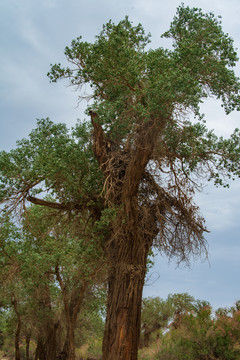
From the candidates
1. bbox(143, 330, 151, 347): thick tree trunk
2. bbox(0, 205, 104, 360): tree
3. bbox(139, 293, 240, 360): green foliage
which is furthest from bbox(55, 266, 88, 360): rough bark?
bbox(143, 330, 151, 347): thick tree trunk

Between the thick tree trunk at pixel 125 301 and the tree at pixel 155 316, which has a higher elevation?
the tree at pixel 155 316

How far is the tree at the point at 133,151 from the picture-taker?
10117mm

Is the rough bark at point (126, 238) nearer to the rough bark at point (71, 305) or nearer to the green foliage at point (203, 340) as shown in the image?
the green foliage at point (203, 340)

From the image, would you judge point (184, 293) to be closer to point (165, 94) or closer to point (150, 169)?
point (150, 169)

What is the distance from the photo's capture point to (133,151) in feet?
37.4

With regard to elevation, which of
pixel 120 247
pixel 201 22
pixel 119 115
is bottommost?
pixel 120 247

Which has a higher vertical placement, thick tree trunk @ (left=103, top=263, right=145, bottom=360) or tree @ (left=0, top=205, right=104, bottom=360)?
tree @ (left=0, top=205, right=104, bottom=360)

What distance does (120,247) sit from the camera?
11219 mm

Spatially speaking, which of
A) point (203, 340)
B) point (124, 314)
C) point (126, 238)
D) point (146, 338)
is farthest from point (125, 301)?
point (146, 338)

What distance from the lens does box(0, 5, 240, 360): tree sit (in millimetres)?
10117

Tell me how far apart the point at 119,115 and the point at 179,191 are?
11.1 ft

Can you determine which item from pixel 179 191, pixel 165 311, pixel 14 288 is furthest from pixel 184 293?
pixel 179 191

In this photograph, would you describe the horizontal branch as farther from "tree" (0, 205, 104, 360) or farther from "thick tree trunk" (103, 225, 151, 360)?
"thick tree trunk" (103, 225, 151, 360)

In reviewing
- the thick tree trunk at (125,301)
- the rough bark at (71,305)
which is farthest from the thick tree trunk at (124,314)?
the rough bark at (71,305)
